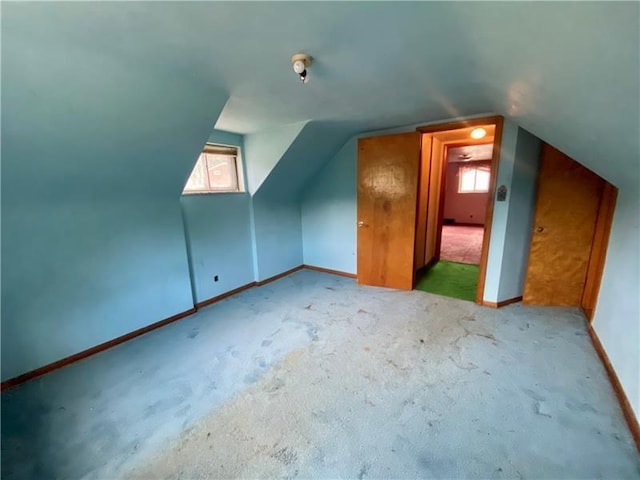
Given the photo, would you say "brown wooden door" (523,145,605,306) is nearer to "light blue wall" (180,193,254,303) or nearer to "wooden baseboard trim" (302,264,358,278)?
"wooden baseboard trim" (302,264,358,278)

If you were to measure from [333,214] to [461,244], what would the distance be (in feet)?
11.4

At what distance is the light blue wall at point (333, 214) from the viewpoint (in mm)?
3746

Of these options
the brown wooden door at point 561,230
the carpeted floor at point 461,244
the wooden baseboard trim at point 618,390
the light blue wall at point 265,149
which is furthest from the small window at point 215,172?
the carpeted floor at point 461,244

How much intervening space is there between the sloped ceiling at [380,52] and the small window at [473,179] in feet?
21.4

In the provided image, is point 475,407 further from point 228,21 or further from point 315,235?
point 315,235

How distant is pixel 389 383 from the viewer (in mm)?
1870

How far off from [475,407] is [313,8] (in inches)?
88.5

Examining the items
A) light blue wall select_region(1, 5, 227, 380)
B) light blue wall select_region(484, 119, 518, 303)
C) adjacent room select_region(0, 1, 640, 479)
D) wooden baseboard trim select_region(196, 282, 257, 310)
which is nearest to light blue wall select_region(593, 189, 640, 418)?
adjacent room select_region(0, 1, 640, 479)

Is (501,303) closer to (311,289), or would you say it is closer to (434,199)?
(434,199)

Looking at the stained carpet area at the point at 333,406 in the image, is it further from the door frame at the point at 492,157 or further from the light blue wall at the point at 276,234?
the light blue wall at the point at 276,234

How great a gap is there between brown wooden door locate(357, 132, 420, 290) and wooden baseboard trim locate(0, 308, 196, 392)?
2.36 m

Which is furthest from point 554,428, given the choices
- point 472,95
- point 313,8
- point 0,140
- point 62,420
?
point 0,140

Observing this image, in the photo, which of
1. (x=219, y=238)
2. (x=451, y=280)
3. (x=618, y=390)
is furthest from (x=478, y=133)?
(x=219, y=238)

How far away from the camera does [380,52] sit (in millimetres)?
1430
